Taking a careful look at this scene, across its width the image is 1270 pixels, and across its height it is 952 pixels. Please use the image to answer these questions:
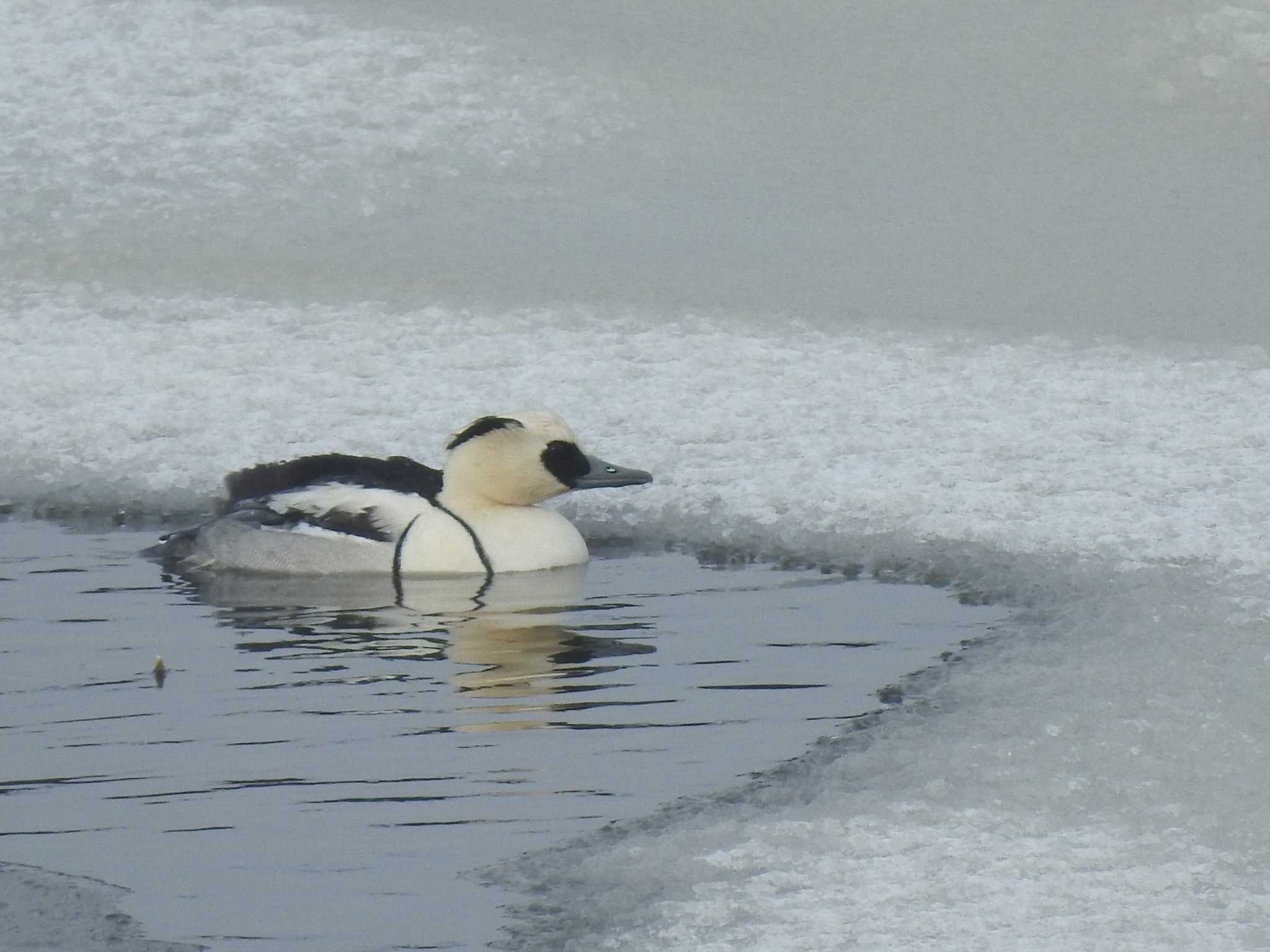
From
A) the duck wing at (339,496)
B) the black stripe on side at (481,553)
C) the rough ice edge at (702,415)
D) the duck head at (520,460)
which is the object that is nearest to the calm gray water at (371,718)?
the black stripe on side at (481,553)

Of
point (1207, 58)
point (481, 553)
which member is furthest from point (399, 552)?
point (1207, 58)

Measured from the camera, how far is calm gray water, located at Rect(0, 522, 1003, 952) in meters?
4.55

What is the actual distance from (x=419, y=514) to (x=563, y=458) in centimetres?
60

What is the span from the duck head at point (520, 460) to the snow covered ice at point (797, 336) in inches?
16.0

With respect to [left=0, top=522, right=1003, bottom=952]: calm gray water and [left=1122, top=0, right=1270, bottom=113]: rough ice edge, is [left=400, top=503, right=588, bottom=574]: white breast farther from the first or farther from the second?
[left=1122, top=0, right=1270, bottom=113]: rough ice edge

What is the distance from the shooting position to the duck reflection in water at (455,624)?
643 centimetres

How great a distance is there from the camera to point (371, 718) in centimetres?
589

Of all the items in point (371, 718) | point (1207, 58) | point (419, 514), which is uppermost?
point (1207, 58)

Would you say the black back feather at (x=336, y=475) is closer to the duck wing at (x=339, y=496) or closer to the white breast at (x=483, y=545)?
the duck wing at (x=339, y=496)

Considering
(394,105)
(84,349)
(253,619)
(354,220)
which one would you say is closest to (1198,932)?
(253,619)

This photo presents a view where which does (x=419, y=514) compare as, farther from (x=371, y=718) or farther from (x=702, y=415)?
(x=371, y=718)

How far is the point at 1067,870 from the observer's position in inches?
182

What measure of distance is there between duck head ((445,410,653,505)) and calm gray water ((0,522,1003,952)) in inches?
13.7

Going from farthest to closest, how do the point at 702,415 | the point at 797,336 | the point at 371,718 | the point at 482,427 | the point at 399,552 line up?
the point at 797,336 → the point at 702,415 → the point at 482,427 → the point at 399,552 → the point at 371,718
